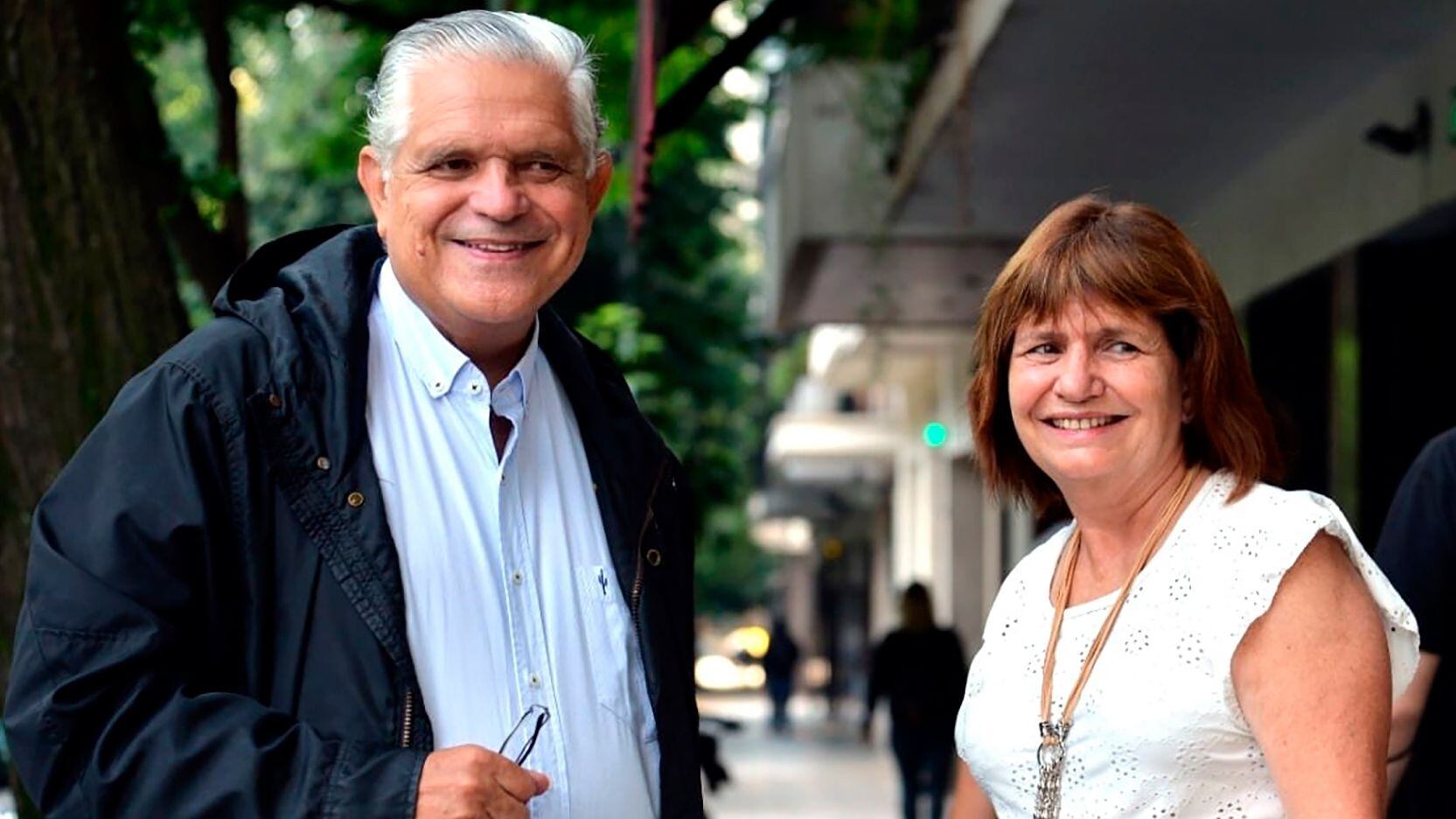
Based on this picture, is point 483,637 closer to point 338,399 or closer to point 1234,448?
point 338,399

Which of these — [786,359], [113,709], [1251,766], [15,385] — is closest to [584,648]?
[113,709]

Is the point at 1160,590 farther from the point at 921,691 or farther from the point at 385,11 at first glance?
the point at 921,691

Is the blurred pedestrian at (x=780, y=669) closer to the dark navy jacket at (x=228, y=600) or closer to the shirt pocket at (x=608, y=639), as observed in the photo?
the shirt pocket at (x=608, y=639)

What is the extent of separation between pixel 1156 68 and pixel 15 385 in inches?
210

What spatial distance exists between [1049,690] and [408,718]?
93 cm

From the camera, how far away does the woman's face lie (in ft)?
11.1

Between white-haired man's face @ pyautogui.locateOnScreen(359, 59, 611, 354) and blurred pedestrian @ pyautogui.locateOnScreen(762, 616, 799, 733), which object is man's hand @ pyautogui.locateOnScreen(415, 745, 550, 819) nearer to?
white-haired man's face @ pyautogui.locateOnScreen(359, 59, 611, 354)

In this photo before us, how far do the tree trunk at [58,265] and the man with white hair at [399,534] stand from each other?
5.62 feet

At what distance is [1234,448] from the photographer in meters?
3.41

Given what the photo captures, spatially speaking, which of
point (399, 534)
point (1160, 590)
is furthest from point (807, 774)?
point (399, 534)

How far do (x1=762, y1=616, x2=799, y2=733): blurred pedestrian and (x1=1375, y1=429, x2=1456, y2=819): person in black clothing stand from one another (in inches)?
1163

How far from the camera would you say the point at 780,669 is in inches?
1341

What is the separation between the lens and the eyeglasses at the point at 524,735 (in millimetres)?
3223

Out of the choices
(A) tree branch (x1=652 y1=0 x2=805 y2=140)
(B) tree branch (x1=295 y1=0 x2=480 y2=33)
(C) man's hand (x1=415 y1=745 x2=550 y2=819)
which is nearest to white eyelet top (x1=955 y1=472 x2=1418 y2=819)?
(C) man's hand (x1=415 y1=745 x2=550 y2=819)
